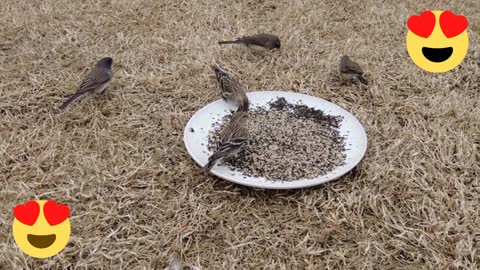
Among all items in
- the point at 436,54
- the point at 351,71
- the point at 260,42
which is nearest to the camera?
the point at 351,71

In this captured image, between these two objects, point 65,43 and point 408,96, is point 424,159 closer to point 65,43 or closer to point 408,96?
point 408,96

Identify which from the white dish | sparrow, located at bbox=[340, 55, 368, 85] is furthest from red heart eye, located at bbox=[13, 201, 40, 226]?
sparrow, located at bbox=[340, 55, 368, 85]

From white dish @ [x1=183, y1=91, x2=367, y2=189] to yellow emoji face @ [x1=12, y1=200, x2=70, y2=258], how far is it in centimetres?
86

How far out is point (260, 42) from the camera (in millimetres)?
4543

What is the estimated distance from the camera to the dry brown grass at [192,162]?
2613mm

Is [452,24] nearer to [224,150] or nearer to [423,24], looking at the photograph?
[423,24]

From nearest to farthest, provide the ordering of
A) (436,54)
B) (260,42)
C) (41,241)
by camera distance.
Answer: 1. (41,241)
2. (436,54)
3. (260,42)

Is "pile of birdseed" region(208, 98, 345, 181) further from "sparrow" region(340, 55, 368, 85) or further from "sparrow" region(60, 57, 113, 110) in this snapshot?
"sparrow" region(60, 57, 113, 110)

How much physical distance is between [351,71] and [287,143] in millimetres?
1201

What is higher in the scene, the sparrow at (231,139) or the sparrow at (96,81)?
the sparrow at (231,139)

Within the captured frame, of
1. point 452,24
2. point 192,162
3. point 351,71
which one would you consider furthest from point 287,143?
point 452,24

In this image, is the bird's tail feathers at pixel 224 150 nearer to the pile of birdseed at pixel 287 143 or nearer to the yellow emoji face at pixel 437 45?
the pile of birdseed at pixel 287 143

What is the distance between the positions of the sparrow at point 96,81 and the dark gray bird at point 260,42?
1240 millimetres

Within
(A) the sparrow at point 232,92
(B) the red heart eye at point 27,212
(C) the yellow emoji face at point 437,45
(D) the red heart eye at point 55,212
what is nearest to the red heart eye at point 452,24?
(C) the yellow emoji face at point 437,45
